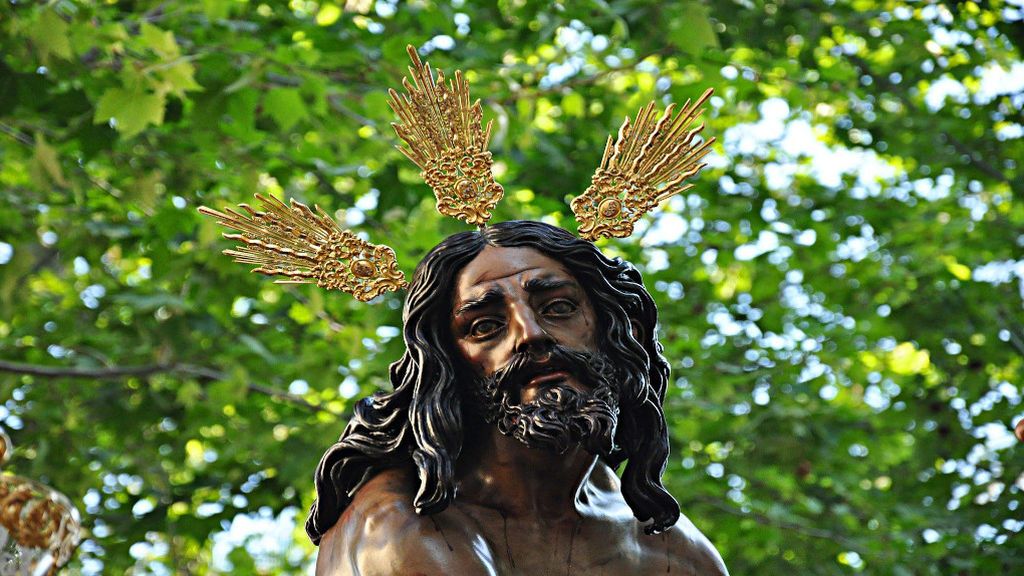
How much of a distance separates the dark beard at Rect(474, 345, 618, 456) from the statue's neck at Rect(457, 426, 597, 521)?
0.09 metres

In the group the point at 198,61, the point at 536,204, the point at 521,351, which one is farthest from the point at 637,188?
the point at 536,204

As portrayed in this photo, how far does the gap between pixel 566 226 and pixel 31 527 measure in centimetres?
337

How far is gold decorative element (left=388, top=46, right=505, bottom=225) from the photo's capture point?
3.97m

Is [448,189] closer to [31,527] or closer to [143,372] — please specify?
[31,527]

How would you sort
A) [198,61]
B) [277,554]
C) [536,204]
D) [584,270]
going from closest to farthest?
1. [584,270]
2. [198,61]
3. [536,204]
4. [277,554]

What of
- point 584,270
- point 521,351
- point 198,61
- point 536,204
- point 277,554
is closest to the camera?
point 521,351

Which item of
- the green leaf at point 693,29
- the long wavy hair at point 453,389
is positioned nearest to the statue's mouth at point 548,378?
the long wavy hair at point 453,389

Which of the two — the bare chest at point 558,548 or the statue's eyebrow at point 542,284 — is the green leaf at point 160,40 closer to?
the statue's eyebrow at point 542,284

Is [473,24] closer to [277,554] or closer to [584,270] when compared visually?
[277,554]

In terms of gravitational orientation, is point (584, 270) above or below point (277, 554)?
above

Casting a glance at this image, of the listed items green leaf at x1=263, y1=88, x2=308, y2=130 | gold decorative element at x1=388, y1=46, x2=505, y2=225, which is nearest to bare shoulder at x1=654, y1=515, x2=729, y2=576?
gold decorative element at x1=388, y1=46, x2=505, y2=225

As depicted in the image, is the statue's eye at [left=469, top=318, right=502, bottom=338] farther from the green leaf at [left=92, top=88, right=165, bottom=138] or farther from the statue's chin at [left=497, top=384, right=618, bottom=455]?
the green leaf at [left=92, top=88, right=165, bottom=138]

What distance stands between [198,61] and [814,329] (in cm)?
474

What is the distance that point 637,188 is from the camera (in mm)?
3988
